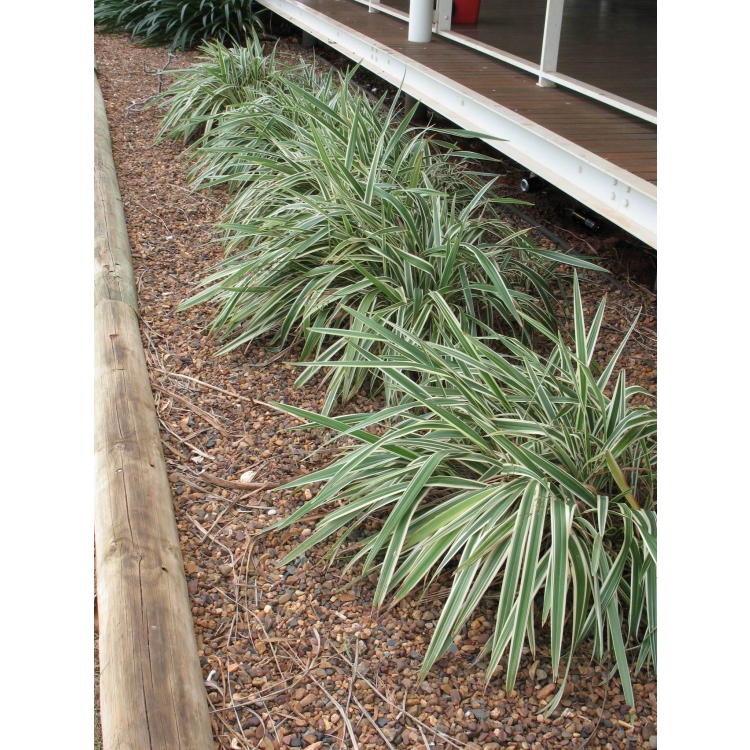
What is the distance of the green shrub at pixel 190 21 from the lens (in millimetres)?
7395

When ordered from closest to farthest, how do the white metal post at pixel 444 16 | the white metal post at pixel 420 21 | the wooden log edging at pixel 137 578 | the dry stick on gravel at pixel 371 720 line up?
the wooden log edging at pixel 137 578, the dry stick on gravel at pixel 371 720, the white metal post at pixel 420 21, the white metal post at pixel 444 16

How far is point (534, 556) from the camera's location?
67.4 inches

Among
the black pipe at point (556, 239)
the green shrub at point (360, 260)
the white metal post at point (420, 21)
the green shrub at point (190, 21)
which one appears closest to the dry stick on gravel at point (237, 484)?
the green shrub at point (360, 260)

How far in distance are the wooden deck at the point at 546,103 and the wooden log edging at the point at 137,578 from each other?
183 cm

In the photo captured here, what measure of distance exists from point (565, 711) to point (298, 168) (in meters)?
2.66

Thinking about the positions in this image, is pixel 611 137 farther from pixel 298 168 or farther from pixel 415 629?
pixel 415 629

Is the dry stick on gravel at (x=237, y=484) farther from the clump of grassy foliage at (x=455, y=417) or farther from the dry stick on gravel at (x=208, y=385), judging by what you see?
the dry stick on gravel at (x=208, y=385)

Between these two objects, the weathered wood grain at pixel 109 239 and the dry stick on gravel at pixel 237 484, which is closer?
the dry stick on gravel at pixel 237 484

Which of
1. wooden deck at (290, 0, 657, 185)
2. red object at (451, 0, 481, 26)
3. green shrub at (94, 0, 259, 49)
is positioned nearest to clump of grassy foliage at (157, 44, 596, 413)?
wooden deck at (290, 0, 657, 185)

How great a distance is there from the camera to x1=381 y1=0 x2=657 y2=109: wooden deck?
4.19 meters

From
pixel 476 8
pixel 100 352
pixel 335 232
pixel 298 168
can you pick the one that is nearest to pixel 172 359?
pixel 100 352

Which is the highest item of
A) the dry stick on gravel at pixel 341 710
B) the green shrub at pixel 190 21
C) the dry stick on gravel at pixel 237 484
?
the green shrub at pixel 190 21

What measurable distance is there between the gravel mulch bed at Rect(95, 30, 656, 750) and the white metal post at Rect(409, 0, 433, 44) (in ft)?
8.73

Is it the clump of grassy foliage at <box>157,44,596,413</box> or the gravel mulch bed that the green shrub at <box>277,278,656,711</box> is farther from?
the clump of grassy foliage at <box>157,44,596,413</box>
